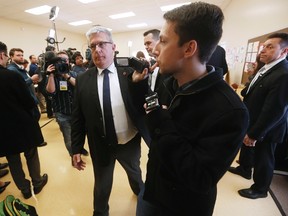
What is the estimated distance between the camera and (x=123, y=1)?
4.98 meters

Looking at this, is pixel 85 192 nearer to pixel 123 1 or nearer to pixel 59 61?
pixel 59 61

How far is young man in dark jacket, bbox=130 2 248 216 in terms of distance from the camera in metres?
0.62

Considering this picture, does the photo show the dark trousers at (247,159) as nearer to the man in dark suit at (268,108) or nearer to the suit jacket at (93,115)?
the man in dark suit at (268,108)

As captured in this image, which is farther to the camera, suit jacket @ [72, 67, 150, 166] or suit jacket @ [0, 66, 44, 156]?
suit jacket @ [0, 66, 44, 156]

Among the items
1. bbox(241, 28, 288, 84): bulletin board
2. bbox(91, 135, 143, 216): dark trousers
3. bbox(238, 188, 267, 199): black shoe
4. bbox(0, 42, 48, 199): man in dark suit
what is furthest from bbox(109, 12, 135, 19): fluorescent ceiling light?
bbox(238, 188, 267, 199): black shoe

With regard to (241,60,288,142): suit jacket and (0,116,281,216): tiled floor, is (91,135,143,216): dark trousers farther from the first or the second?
(241,60,288,142): suit jacket

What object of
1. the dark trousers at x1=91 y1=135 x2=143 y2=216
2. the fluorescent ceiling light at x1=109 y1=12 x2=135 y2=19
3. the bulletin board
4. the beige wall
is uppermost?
the fluorescent ceiling light at x1=109 y1=12 x2=135 y2=19

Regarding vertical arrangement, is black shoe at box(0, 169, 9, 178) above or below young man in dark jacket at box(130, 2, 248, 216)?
below

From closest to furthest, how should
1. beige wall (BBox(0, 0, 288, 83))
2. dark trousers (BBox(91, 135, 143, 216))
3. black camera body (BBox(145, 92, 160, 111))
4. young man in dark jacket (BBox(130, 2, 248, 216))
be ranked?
young man in dark jacket (BBox(130, 2, 248, 216)), black camera body (BBox(145, 92, 160, 111)), dark trousers (BBox(91, 135, 143, 216)), beige wall (BBox(0, 0, 288, 83))

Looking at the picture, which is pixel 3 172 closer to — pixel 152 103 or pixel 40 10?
pixel 152 103

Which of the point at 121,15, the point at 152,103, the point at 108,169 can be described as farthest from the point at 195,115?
the point at 121,15

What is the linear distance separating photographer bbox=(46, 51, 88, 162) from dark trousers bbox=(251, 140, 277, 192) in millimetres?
2064

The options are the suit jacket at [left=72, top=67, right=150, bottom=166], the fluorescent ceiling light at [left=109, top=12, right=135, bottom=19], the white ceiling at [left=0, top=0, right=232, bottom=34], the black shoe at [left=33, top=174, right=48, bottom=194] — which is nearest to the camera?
the suit jacket at [left=72, top=67, right=150, bottom=166]

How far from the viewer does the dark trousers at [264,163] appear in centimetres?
164
